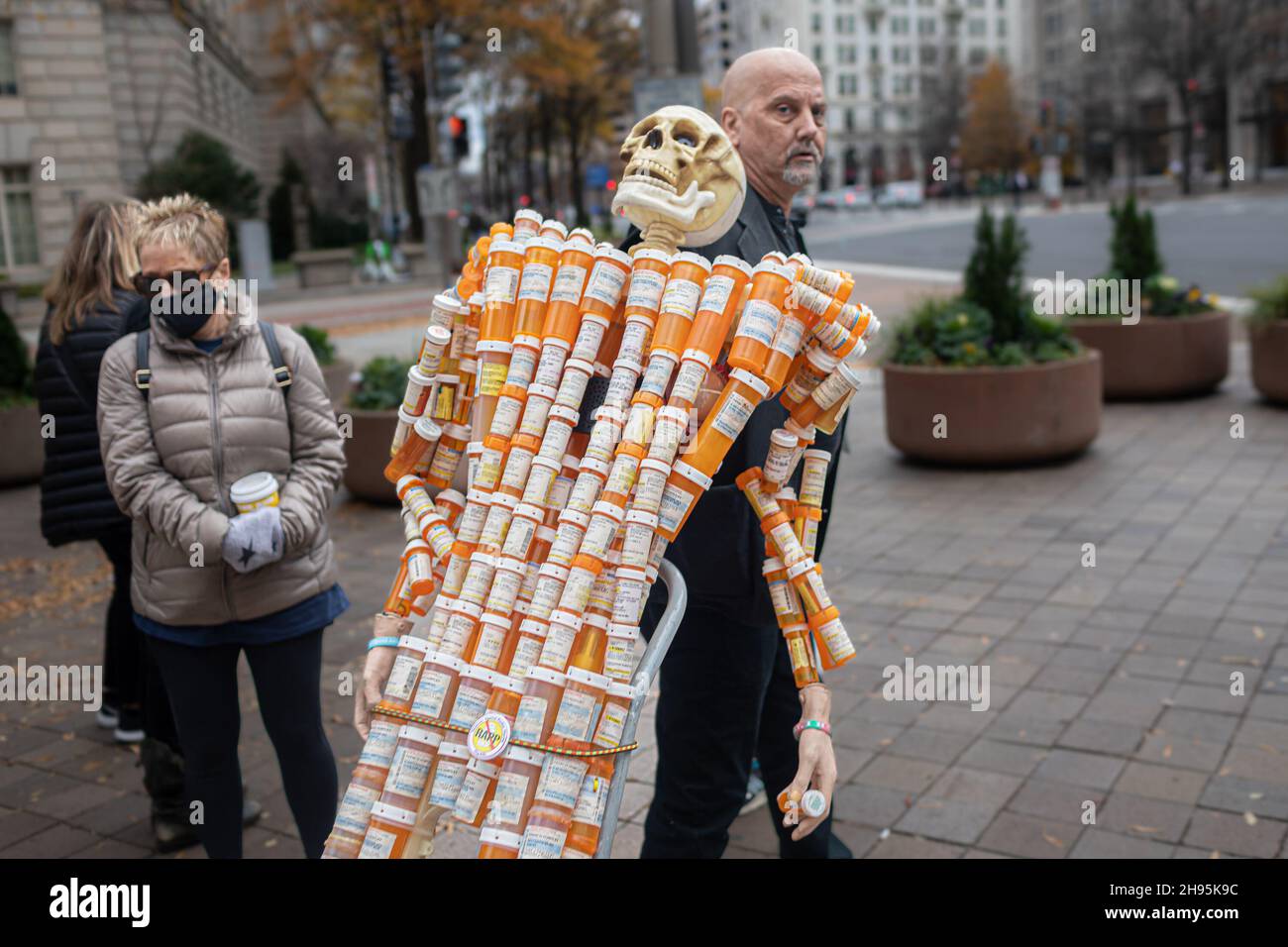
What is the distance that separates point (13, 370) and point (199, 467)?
7.50 metres

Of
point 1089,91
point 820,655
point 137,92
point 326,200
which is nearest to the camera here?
point 820,655

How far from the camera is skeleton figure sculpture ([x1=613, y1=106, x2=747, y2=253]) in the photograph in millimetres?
2260

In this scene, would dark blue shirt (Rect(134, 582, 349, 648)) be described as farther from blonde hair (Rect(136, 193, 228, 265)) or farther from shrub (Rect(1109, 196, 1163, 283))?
shrub (Rect(1109, 196, 1163, 283))

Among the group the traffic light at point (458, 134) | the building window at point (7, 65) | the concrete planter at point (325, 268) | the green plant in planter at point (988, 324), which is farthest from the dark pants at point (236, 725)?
the building window at point (7, 65)

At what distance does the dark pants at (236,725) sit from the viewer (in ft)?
10.7

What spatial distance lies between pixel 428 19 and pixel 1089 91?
4470 centimetres

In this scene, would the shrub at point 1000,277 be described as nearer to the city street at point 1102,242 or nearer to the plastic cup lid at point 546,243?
the city street at point 1102,242

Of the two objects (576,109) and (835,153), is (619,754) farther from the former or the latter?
(835,153)

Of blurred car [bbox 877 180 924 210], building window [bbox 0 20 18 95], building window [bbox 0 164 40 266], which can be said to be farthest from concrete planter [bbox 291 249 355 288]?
blurred car [bbox 877 180 924 210]

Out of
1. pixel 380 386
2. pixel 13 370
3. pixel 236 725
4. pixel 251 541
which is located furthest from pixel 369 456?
pixel 251 541

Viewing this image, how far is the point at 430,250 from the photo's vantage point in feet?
103

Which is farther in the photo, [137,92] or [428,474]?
[137,92]

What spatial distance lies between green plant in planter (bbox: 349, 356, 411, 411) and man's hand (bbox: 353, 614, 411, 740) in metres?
6.02
